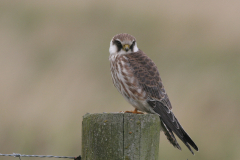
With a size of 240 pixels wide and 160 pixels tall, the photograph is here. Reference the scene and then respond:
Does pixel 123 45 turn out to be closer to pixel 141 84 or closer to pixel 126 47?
pixel 126 47

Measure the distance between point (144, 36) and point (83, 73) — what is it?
7.36 ft

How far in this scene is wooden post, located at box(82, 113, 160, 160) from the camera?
232 cm

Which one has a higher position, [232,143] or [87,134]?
[87,134]

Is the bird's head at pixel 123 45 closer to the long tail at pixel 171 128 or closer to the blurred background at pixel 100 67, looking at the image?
the long tail at pixel 171 128

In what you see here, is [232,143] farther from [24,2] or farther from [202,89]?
[24,2]

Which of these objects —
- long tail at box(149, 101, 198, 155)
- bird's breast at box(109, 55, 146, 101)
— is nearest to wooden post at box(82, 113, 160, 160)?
long tail at box(149, 101, 198, 155)

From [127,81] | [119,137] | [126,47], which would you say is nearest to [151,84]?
[127,81]

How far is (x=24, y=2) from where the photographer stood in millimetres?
9727

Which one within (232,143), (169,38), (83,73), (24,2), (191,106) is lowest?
(232,143)

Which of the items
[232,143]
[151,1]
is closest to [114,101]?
[232,143]

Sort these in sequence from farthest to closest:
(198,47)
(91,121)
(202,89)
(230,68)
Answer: (198,47) < (230,68) < (202,89) < (91,121)

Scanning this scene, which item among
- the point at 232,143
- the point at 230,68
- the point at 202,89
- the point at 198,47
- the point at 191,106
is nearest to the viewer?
the point at 232,143

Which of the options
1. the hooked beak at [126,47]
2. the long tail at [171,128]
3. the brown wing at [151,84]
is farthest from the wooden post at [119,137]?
the hooked beak at [126,47]

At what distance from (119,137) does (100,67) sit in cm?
488
